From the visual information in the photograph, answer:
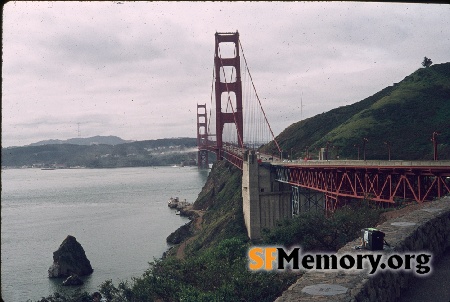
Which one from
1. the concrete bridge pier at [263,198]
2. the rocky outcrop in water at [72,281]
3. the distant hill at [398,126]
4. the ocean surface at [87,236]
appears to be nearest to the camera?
the rocky outcrop in water at [72,281]

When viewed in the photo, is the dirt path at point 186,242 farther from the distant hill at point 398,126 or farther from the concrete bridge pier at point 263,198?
the distant hill at point 398,126

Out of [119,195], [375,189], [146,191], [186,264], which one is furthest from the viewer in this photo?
[146,191]

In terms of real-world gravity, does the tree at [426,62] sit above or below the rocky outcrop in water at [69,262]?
above

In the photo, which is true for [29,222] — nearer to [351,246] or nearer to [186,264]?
[186,264]

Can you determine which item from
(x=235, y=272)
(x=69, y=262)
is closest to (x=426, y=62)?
(x=69, y=262)

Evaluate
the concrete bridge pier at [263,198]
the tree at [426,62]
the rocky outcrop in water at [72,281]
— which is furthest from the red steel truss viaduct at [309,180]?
the tree at [426,62]

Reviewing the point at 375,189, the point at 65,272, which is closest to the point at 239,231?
the point at 65,272
